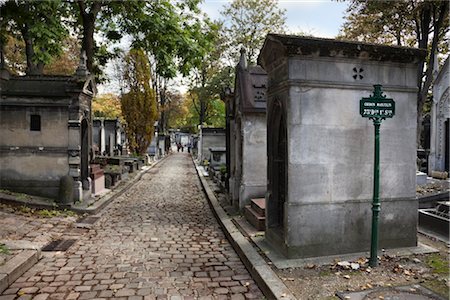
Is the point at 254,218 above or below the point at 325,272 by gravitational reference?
above

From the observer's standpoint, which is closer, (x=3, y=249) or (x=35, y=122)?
(x=3, y=249)

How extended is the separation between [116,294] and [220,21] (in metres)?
28.7


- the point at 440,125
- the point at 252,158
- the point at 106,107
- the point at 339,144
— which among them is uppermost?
the point at 106,107

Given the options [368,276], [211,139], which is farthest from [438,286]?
[211,139]

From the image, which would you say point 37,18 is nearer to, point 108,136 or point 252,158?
point 252,158

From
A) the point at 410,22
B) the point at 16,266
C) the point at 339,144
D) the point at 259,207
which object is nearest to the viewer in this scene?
the point at 16,266

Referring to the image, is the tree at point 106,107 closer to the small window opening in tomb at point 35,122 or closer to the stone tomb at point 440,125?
the small window opening in tomb at point 35,122

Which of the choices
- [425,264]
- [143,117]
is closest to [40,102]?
[425,264]

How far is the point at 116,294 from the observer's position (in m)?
4.40

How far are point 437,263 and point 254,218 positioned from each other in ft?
11.1

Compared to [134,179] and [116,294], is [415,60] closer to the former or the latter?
[116,294]

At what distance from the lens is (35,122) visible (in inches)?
380

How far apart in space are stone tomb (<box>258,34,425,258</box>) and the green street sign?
24.0 inches

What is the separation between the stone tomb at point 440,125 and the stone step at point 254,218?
Result: 1103 centimetres
